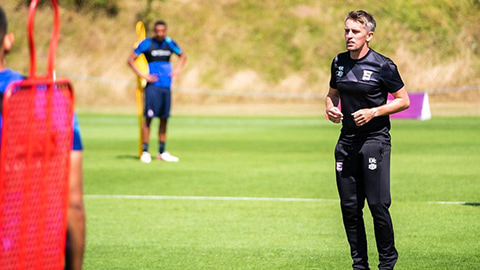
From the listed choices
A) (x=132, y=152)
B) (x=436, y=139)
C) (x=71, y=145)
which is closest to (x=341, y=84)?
(x=71, y=145)

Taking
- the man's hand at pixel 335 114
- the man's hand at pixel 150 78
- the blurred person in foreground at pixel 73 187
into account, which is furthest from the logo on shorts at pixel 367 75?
the man's hand at pixel 150 78

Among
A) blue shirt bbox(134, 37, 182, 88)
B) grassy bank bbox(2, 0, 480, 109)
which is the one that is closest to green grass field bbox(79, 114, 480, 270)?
blue shirt bbox(134, 37, 182, 88)

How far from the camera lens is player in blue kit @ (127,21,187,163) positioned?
16.7 metres

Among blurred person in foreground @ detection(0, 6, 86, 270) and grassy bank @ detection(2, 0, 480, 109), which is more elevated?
blurred person in foreground @ detection(0, 6, 86, 270)

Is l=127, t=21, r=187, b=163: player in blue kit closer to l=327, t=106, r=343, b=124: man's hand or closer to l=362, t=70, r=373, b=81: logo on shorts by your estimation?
l=327, t=106, r=343, b=124: man's hand

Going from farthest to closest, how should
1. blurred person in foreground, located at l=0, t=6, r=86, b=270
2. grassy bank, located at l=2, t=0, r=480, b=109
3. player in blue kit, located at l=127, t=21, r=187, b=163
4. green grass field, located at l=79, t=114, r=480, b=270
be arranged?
grassy bank, located at l=2, t=0, r=480, b=109, player in blue kit, located at l=127, t=21, r=187, b=163, green grass field, located at l=79, t=114, r=480, b=270, blurred person in foreground, located at l=0, t=6, r=86, b=270

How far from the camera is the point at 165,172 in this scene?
15.1 meters

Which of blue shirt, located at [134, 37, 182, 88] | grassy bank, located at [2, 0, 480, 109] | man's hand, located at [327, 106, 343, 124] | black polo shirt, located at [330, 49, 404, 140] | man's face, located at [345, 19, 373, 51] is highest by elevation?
man's face, located at [345, 19, 373, 51]

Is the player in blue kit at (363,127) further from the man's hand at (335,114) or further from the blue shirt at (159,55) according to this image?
the blue shirt at (159,55)

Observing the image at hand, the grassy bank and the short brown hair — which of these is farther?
the grassy bank

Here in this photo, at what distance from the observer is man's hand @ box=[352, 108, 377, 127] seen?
22.6ft

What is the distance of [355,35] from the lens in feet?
22.6

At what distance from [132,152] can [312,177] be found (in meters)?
5.71

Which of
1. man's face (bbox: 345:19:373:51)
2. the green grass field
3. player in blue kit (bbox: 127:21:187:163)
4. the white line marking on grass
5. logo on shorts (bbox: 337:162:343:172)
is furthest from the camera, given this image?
player in blue kit (bbox: 127:21:187:163)
